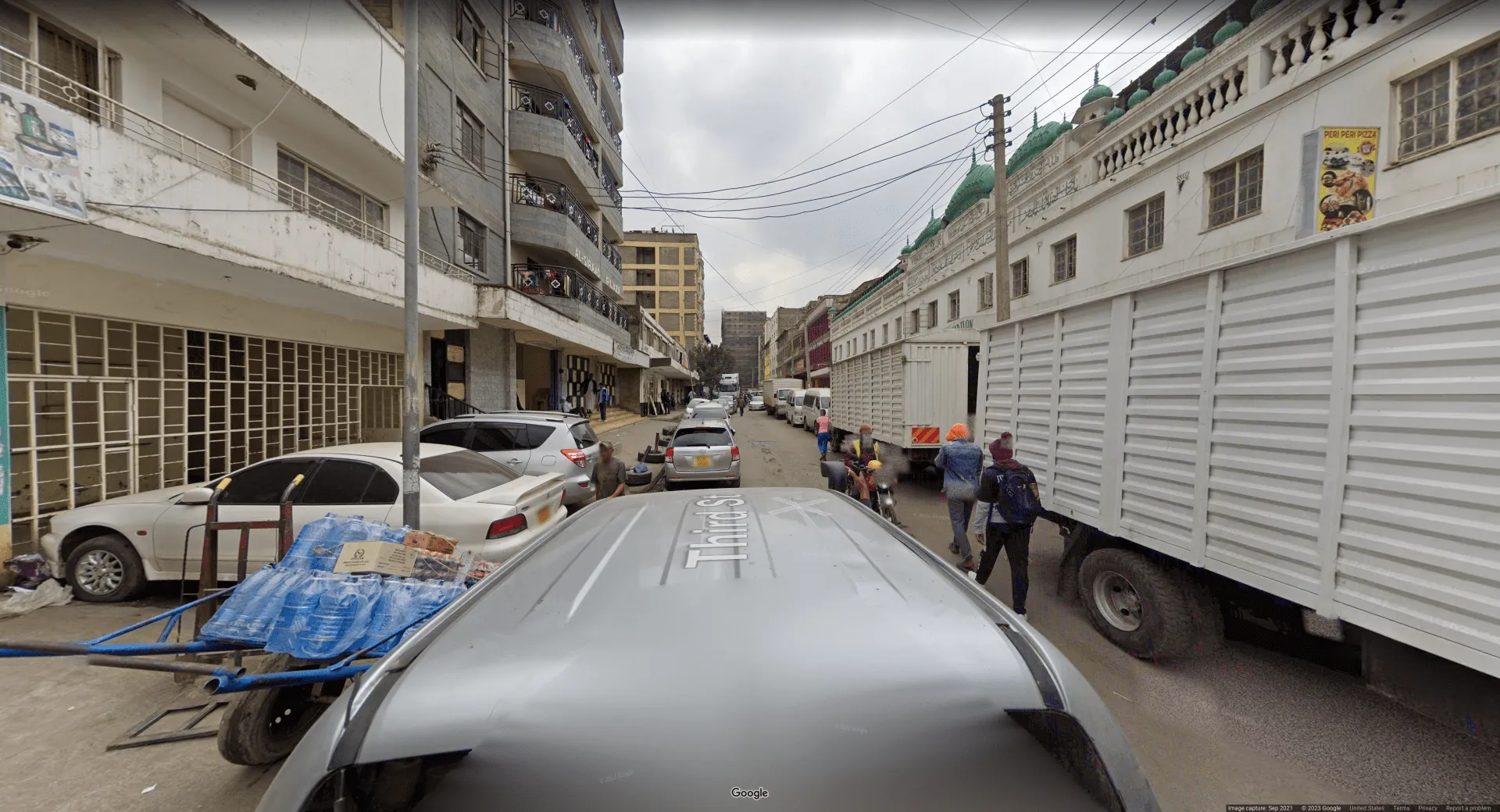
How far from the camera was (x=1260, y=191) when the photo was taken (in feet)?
29.1

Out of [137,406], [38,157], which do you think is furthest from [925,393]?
[137,406]

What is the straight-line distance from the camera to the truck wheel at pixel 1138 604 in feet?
12.1

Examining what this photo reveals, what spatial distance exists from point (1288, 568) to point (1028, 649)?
296 cm

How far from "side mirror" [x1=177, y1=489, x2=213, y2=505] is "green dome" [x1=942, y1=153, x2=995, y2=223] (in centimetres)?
2061

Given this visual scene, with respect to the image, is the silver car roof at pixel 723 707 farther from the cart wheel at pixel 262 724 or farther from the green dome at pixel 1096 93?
the green dome at pixel 1096 93

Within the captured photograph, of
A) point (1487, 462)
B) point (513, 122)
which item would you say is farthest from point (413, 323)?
point (513, 122)

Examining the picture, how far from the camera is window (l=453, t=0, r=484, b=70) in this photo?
14311 millimetres

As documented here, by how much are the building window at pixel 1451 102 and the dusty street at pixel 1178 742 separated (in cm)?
747

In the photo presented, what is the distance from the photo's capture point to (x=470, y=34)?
1517cm

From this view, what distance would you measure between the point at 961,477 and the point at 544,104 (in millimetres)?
19120

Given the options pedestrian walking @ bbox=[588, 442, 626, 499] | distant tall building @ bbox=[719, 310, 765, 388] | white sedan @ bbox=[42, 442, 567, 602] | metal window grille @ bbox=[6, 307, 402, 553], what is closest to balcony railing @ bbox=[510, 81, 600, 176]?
metal window grille @ bbox=[6, 307, 402, 553]

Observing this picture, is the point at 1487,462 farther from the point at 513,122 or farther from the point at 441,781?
the point at 513,122

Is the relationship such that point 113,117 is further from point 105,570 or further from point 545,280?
point 545,280

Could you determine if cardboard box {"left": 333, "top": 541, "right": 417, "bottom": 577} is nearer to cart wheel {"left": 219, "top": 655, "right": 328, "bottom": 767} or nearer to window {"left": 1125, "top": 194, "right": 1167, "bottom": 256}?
cart wheel {"left": 219, "top": 655, "right": 328, "bottom": 767}
